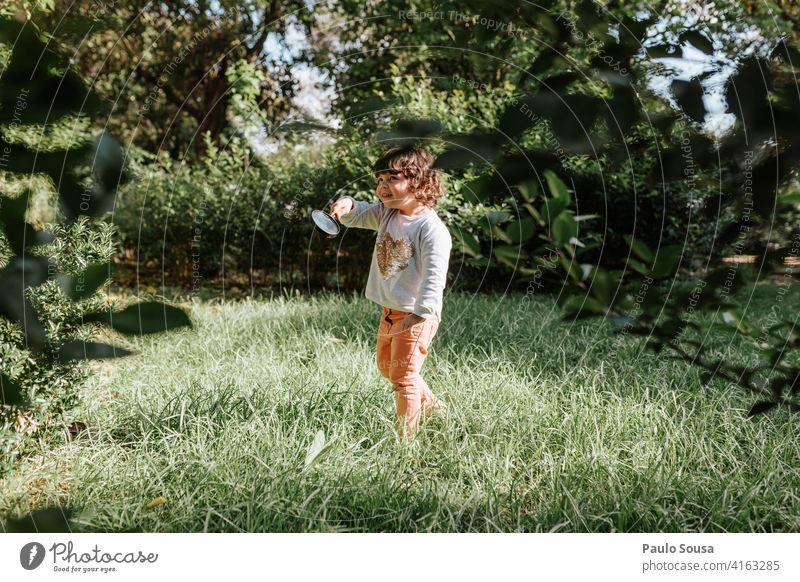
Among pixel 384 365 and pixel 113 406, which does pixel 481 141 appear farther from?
pixel 113 406

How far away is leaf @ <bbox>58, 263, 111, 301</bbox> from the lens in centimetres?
59

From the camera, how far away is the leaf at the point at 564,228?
30.2 inches

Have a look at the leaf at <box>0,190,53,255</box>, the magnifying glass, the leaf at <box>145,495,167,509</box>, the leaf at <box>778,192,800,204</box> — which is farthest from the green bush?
the leaf at <box>778,192,800,204</box>

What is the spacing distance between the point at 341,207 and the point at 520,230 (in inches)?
65.2

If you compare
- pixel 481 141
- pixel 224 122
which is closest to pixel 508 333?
pixel 481 141

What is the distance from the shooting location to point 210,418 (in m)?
2.36

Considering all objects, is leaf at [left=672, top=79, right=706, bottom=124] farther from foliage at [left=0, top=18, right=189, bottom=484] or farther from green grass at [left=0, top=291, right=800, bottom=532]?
green grass at [left=0, top=291, right=800, bottom=532]

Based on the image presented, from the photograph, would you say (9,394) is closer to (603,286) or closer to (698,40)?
(603,286)

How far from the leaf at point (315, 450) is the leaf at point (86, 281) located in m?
1.52

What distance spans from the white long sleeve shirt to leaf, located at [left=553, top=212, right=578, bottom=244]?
1517 mm

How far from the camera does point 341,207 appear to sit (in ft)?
7.80

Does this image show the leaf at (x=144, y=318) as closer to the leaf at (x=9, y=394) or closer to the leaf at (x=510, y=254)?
the leaf at (x=9, y=394)

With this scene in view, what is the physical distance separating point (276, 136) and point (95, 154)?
522cm
